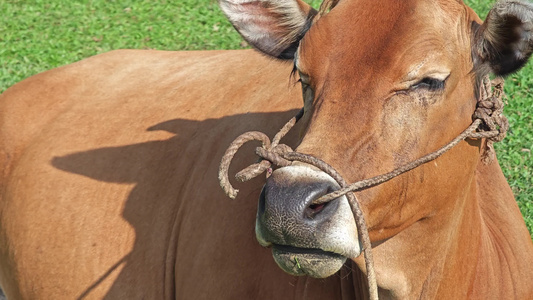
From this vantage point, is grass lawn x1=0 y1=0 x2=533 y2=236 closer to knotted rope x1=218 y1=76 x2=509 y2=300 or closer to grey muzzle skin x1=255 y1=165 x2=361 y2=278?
knotted rope x1=218 y1=76 x2=509 y2=300

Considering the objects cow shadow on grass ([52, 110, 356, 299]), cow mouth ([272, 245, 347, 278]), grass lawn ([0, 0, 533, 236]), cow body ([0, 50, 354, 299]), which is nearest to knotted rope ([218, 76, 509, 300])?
cow mouth ([272, 245, 347, 278])

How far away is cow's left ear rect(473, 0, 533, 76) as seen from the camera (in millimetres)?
3396

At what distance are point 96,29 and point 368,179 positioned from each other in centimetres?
786

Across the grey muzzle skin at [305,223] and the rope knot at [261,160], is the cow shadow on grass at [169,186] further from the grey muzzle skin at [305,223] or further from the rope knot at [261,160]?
the grey muzzle skin at [305,223]

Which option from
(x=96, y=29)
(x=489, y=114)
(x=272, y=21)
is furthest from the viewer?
(x=96, y=29)

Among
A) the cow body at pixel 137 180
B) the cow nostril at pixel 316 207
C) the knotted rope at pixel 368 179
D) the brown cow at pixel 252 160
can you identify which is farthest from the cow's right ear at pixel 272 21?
the cow nostril at pixel 316 207

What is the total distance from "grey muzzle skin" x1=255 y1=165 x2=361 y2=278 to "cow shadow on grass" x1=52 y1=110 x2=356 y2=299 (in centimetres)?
121

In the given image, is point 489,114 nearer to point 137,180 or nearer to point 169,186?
point 169,186

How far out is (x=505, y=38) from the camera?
3.54 m

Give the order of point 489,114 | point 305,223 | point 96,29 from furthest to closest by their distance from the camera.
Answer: point 96,29 → point 489,114 → point 305,223

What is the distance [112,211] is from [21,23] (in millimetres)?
6352

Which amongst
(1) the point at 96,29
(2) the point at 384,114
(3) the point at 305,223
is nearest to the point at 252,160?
(2) the point at 384,114

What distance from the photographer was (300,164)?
10.1ft

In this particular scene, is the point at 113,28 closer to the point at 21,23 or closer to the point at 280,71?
the point at 21,23
